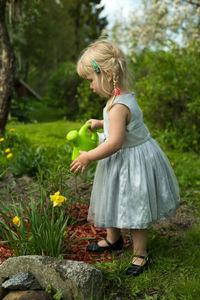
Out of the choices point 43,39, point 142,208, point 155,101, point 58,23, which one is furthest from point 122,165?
point 58,23

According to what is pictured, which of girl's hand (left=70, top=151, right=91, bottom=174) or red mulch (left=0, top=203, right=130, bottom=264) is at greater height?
girl's hand (left=70, top=151, right=91, bottom=174)

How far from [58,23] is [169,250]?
3109 centimetres

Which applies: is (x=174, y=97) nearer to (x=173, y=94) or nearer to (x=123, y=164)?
(x=173, y=94)

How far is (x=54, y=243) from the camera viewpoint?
6.19ft

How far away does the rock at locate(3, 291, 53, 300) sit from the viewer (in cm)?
151

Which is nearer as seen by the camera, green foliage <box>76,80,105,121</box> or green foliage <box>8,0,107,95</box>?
green foliage <box>76,80,105,121</box>

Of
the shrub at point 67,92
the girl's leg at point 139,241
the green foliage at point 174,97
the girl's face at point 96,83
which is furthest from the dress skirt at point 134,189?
the shrub at point 67,92

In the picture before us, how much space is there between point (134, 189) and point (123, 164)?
7.0 inches

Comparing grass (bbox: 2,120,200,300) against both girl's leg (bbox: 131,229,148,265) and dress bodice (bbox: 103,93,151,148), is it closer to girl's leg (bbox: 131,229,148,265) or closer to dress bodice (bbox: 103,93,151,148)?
girl's leg (bbox: 131,229,148,265)

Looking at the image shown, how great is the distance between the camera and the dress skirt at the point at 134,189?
6.38ft

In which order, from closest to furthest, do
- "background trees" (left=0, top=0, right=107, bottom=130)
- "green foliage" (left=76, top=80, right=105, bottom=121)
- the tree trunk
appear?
the tree trunk, "green foliage" (left=76, top=80, right=105, bottom=121), "background trees" (left=0, top=0, right=107, bottom=130)

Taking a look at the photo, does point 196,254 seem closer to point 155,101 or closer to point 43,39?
point 155,101

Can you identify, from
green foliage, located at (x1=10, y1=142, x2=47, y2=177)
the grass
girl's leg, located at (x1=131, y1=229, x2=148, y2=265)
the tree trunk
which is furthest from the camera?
the tree trunk

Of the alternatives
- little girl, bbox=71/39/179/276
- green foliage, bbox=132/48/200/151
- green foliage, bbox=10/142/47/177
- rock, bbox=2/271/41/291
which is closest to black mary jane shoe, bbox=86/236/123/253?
little girl, bbox=71/39/179/276
